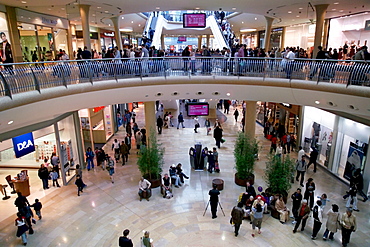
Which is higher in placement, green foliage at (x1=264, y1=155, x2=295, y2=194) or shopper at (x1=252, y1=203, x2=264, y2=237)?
green foliage at (x1=264, y1=155, x2=295, y2=194)

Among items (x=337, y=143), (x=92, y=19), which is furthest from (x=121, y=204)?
(x=92, y=19)

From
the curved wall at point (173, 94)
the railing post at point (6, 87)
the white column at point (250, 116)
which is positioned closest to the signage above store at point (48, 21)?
the curved wall at point (173, 94)

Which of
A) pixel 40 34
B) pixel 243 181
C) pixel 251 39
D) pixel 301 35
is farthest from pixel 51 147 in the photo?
pixel 251 39

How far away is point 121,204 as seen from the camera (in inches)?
438

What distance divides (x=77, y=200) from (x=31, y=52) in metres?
9.47

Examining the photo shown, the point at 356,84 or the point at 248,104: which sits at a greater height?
the point at 356,84

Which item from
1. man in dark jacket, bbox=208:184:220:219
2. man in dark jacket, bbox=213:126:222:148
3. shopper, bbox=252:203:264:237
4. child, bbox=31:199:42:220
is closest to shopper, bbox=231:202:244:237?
shopper, bbox=252:203:264:237

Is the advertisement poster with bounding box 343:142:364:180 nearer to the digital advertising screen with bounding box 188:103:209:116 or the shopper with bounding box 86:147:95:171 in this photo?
the digital advertising screen with bounding box 188:103:209:116

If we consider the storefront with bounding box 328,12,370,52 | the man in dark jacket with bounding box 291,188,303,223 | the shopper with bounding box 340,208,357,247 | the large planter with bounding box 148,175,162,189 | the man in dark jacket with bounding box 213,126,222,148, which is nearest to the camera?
the shopper with bounding box 340,208,357,247

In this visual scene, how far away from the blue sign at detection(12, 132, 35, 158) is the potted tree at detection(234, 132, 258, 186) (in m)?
9.57

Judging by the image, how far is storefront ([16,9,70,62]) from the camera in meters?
14.2

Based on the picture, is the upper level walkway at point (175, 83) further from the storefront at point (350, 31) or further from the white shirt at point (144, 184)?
the storefront at point (350, 31)

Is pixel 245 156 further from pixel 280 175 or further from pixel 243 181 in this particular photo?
pixel 280 175

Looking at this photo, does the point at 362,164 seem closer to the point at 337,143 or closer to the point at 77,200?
the point at 337,143
